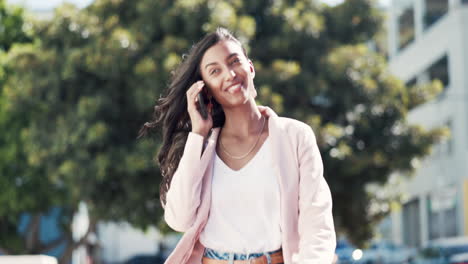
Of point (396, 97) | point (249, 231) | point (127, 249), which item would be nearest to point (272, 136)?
point (249, 231)

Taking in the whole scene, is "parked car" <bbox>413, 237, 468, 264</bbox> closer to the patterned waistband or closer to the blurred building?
the blurred building

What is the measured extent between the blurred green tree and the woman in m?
11.1

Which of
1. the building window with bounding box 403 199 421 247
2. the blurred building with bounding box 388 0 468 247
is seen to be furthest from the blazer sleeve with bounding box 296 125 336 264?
the building window with bounding box 403 199 421 247

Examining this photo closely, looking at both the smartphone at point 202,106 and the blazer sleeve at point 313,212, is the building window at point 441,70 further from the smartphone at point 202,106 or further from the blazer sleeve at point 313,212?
the blazer sleeve at point 313,212

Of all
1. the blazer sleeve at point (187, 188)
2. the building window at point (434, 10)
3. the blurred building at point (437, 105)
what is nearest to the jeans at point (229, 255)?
the blazer sleeve at point (187, 188)

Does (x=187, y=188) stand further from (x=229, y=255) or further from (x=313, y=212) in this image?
(x=313, y=212)

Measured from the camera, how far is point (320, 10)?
1884cm

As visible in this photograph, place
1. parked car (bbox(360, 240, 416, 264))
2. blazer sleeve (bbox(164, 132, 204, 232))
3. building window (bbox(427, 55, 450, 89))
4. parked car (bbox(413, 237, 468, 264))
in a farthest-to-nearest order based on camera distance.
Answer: building window (bbox(427, 55, 450, 89)) → parked car (bbox(360, 240, 416, 264)) → parked car (bbox(413, 237, 468, 264)) → blazer sleeve (bbox(164, 132, 204, 232))

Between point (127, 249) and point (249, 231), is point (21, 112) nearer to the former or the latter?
point (249, 231)

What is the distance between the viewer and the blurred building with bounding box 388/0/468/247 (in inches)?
1181

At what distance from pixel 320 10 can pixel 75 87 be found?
5.72 metres

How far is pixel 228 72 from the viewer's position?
3.36 meters

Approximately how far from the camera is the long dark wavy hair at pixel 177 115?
3.49m

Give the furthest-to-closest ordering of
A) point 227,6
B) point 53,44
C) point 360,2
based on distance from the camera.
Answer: point 360,2 < point 53,44 < point 227,6
